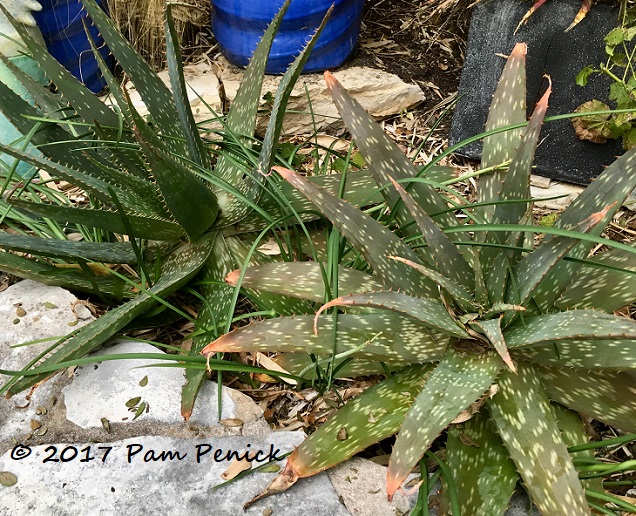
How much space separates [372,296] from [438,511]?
42cm

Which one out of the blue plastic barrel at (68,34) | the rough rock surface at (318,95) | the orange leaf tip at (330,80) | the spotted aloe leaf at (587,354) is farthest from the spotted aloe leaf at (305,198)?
the blue plastic barrel at (68,34)

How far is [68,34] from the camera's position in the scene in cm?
237

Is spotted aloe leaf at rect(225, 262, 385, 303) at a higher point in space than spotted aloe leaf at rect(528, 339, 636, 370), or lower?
higher

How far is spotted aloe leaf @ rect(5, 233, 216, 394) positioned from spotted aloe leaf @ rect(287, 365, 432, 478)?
484 mm

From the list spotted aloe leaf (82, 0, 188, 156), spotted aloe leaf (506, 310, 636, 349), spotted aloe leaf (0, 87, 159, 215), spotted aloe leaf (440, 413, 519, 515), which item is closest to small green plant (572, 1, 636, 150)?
spotted aloe leaf (506, 310, 636, 349)

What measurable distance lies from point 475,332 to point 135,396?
0.72 m

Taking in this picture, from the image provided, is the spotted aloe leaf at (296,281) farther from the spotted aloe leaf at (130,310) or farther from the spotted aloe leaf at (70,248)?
the spotted aloe leaf at (70,248)

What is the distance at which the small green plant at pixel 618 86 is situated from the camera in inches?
Result: 70.0

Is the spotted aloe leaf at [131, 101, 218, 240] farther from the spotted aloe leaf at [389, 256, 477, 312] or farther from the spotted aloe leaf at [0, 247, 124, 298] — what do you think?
the spotted aloe leaf at [389, 256, 477, 312]

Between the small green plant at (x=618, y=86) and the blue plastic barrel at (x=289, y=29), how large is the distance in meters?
0.95

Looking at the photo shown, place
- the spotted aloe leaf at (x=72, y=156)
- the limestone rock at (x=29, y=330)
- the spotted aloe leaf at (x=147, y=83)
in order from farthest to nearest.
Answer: the spotted aloe leaf at (x=147, y=83) < the spotted aloe leaf at (x=72, y=156) < the limestone rock at (x=29, y=330)

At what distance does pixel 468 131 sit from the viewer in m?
2.19

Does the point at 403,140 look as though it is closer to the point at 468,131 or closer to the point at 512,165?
the point at 468,131

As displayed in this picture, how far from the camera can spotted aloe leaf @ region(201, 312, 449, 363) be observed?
1.16 meters
